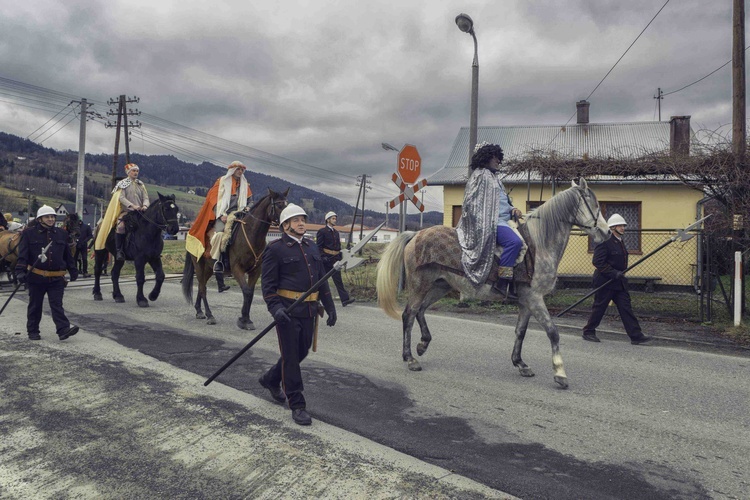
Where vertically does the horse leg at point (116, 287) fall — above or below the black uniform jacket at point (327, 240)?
below

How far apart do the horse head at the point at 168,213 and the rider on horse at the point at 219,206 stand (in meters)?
1.20

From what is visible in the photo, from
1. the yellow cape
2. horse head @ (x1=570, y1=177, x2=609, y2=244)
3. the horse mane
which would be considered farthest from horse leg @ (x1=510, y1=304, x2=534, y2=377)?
the yellow cape

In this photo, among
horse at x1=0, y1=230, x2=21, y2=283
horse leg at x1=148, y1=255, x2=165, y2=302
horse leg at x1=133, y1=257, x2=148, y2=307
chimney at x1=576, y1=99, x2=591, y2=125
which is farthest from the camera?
chimney at x1=576, y1=99, x2=591, y2=125

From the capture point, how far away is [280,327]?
486cm

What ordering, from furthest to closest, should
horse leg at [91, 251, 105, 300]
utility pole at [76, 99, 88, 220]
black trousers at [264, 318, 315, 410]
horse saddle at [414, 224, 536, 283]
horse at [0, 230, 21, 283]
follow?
utility pole at [76, 99, 88, 220] < horse at [0, 230, 21, 283] < horse leg at [91, 251, 105, 300] < horse saddle at [414, 224, 536, 283] < black trousers at [264, 318, 315, 410]

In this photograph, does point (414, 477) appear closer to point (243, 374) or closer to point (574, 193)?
point (243, 374)

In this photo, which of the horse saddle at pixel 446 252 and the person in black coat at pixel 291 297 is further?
the horse saddle at pixel 446 252

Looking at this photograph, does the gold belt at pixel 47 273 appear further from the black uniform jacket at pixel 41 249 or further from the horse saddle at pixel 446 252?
the horse saddle at pixel 446 252

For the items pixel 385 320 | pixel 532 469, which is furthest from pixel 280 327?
pixel 385 320

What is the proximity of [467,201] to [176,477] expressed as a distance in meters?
4.53

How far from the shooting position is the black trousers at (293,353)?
479cm

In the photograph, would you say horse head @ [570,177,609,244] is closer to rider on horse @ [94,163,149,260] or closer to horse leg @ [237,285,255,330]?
horse leg @ [237,285,255,330]

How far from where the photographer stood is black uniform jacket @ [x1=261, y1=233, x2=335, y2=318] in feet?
16.2

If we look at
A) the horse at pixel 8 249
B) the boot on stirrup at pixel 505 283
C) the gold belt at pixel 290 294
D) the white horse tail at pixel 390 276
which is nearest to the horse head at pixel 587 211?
the boot on stirrup at pixel 505 283
